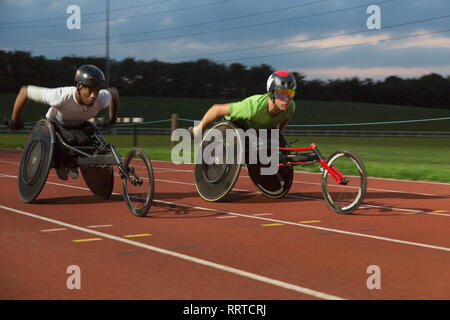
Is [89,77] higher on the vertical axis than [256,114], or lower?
higher

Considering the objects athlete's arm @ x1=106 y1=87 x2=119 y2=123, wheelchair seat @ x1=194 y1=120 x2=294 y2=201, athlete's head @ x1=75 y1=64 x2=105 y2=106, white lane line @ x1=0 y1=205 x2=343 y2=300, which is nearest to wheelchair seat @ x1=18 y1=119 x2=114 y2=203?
athlete's arm @ x1=106 y1=87 x2=119 y2=123

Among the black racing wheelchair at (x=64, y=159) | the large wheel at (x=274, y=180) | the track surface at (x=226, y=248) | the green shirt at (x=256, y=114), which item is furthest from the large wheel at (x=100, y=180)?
the large wheel at (x=274, y=180)

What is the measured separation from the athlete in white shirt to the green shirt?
6.02ft

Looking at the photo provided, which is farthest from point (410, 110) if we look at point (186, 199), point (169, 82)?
point (186, 199)

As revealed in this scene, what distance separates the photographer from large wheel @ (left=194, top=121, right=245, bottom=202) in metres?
10.2

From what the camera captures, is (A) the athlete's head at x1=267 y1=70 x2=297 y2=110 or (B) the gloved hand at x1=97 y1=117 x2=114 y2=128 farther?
(B) the gloved hand at x1=97 y1=117 x2=114 y2=128

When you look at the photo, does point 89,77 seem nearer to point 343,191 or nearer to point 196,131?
point 196,131

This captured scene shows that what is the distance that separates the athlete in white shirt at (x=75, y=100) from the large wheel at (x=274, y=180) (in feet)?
8.00

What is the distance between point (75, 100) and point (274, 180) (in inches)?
Answer: 136

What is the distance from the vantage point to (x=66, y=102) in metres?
9.70

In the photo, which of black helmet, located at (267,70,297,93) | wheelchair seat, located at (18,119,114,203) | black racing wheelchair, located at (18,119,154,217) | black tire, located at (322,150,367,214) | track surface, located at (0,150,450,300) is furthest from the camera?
black helmet, located at (267,70,297,93)

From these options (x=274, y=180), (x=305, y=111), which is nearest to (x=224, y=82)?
(x=305, y=111)

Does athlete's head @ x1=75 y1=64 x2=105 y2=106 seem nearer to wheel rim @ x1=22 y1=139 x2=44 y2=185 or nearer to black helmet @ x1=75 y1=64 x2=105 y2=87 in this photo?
black helmet @ x1=75 y1=64 x2=105 y2=87

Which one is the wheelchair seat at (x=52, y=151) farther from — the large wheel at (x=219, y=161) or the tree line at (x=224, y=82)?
the tree line at (x=224, y=82)
